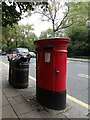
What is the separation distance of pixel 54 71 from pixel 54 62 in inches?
7.7

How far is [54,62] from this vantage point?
4.02m

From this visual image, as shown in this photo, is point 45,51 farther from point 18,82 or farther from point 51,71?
point 18,82

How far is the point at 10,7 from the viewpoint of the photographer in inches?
263

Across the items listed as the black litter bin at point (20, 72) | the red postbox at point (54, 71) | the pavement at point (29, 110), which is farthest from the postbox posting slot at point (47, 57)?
the black litter bin at point (20, 72)

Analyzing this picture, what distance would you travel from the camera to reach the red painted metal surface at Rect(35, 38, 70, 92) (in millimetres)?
3998

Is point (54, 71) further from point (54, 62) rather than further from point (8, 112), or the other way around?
point (8, 112)

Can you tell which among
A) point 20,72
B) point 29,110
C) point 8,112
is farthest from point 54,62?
point 20,72

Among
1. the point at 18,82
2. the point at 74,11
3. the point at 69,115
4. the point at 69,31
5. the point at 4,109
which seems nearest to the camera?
the point at 69,115

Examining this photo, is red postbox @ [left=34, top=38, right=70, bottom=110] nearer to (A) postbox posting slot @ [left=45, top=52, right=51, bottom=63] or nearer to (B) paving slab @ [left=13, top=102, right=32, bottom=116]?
(A) postbox posting slot @ [left=45, top=52, right=51, bottom=63]

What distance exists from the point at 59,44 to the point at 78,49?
29694 mm

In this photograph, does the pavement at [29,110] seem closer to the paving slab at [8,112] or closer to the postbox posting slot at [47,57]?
the paving slab at [8,112]

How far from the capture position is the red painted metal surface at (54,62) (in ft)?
13.1

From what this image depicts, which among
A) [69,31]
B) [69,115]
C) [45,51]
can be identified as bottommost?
[69,115]

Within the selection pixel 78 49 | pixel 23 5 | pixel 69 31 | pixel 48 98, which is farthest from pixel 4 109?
pixel 69 31
